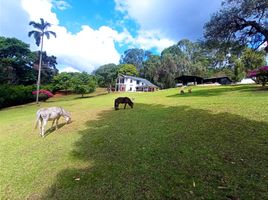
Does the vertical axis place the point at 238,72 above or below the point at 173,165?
above

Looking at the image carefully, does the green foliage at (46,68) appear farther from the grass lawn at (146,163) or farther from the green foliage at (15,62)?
the grass lawn at (146,163)

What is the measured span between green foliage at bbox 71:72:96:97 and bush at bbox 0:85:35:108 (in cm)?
931

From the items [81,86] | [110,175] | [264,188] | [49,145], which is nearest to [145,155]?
[110,175]

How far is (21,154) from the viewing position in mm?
7363

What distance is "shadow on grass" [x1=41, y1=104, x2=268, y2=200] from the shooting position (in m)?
4.38

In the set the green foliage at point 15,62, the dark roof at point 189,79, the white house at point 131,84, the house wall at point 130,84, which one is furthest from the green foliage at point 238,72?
the green foliage at point 15,62

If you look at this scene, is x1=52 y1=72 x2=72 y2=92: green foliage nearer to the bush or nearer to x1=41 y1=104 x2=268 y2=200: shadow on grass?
the bush

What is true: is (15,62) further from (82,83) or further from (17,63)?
(82,83)

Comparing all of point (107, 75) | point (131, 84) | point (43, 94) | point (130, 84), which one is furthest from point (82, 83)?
point (107, 75)

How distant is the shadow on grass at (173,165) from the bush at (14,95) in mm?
31300

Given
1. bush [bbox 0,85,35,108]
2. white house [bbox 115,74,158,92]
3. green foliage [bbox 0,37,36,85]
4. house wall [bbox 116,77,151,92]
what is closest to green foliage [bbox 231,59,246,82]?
white house [bbox 115,74,158,92]

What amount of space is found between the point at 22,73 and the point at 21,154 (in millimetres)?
50952

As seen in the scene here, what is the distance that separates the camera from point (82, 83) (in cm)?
4634

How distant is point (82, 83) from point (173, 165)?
43083mm
